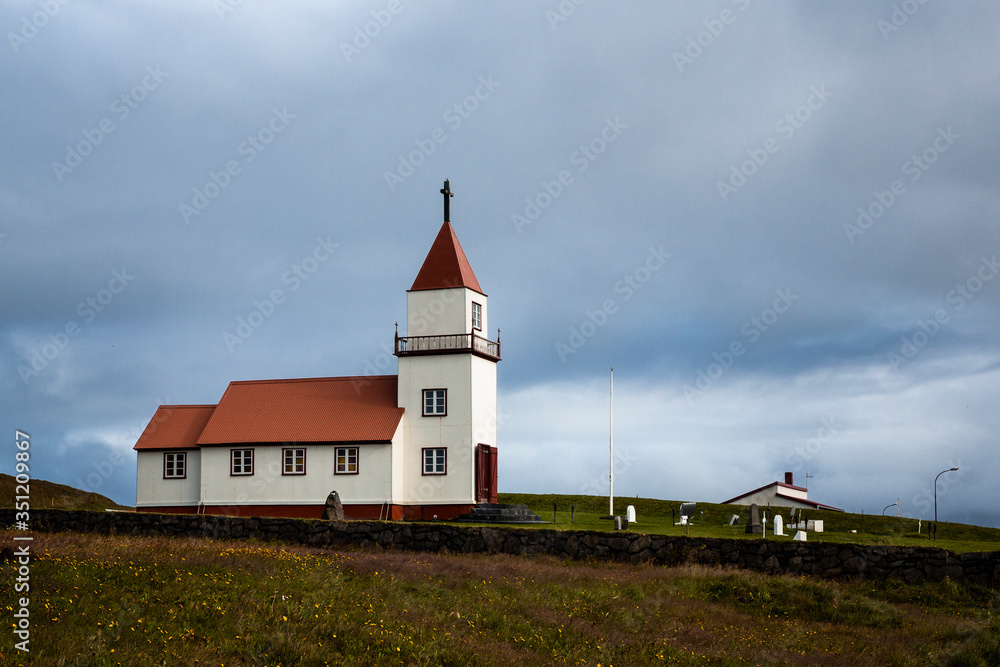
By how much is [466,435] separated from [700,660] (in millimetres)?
24269

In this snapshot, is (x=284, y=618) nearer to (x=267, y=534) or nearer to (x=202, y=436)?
(x=267, y=534)

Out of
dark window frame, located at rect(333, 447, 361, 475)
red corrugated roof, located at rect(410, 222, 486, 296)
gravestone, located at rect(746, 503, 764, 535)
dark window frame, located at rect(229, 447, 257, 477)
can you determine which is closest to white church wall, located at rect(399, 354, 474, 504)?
dark window frame, located at rect(333, 447, 361, 475)

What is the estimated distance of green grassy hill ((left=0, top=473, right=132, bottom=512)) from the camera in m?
46.8

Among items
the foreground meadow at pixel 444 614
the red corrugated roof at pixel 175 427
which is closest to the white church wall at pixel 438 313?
the red corrugated roof at pixel 175 427

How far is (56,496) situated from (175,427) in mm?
10827

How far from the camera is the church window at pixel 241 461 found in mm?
41188

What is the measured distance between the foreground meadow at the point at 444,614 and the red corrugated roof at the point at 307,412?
15.8 metres

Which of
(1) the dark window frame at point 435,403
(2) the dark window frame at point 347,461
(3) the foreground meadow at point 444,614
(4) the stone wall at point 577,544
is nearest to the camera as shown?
(3) the foreground meadow at point 444,614

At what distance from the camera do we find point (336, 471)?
40156mm

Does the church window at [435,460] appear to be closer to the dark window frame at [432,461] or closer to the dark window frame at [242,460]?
the dark window frame at [432,461]

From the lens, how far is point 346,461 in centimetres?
4012

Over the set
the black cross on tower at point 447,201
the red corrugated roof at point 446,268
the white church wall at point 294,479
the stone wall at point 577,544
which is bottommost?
the stone wall at point 577,544

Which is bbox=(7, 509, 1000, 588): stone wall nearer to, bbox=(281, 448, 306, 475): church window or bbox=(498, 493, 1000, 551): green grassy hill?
bbox=(498, 493, 1000, 551): green grassy hill

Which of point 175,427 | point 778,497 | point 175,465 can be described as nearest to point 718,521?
point 778,497
